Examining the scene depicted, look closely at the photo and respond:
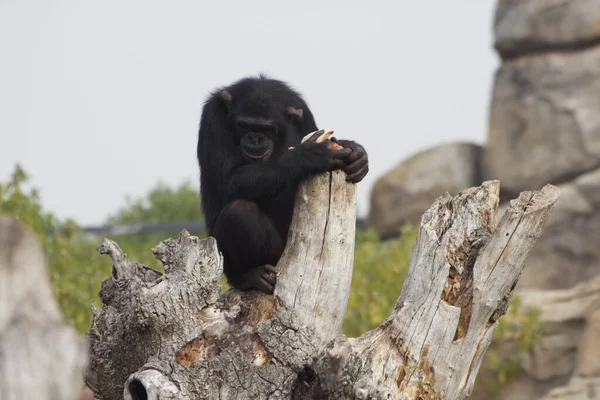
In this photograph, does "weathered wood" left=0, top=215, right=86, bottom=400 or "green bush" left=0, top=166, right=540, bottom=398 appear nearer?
"weathered wood" left=0, top=215, right=86, bottom=400

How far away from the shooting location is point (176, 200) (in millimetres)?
18781

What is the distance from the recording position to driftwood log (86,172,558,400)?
4367 millimetres

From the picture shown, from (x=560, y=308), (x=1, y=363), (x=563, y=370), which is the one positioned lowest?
(x=563, y=370)

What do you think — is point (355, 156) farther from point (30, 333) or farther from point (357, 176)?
point (30, 333)

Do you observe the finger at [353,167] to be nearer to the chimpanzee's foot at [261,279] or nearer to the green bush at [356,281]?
the chimpanzee's foot at [261,279]

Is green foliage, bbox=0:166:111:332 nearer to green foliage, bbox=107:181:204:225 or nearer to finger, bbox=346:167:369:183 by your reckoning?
finger, bbox=346:167:369:183

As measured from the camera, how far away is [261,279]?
5043 mm

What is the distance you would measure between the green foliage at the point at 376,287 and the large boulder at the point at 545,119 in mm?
4598

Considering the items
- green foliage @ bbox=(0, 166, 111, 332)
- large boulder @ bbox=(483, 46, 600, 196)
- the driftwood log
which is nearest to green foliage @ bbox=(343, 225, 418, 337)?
green foliage @ bbox=(0, 166, 111, 332)

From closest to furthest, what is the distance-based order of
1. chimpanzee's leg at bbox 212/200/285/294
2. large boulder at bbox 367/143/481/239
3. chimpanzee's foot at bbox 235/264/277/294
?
chimpanzee's foot at bbox 235/264/277/294 → chimpanzee's leg at bbox 212/200/285/294 → large boulder at bbox 367/143/481/239

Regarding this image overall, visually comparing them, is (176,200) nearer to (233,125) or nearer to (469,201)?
(233,125)

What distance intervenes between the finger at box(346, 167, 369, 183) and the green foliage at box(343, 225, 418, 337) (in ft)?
13.0

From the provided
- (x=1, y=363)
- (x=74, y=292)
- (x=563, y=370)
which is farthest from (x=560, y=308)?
(x=1, y=363)

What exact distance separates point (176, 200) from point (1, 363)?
16372 millimetres
